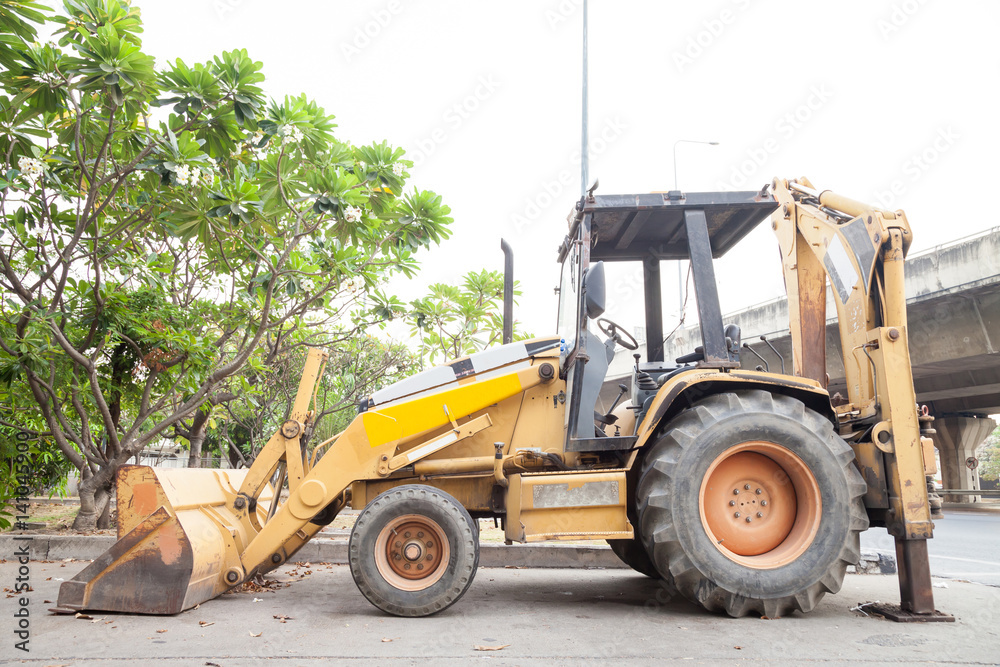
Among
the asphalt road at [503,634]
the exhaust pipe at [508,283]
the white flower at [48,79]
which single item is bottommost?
the asphalt road at [503,634]

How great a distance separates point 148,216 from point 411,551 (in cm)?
519

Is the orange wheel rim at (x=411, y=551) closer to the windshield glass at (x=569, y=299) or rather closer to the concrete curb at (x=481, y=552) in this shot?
the windshield glass at (x=569, y=299)

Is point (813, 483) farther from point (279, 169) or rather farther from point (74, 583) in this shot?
point (279, 169)

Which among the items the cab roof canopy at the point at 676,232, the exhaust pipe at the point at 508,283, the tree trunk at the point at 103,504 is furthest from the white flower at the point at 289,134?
the tree trunk at the point at 103,504

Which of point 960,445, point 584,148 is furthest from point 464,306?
point 960,445

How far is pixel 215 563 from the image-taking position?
4.58 meters

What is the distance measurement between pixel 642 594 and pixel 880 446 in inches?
83.0

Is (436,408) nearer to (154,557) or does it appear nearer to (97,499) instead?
(154,557)

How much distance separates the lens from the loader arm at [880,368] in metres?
4.23

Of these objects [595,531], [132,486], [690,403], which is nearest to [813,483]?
[690,403]

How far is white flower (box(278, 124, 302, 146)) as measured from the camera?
→ 6735mm

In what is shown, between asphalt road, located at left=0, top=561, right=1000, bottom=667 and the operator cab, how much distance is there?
122 centimetres

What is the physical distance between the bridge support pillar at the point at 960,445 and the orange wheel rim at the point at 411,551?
82.8 ft

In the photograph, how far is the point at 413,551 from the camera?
4.36 metres
